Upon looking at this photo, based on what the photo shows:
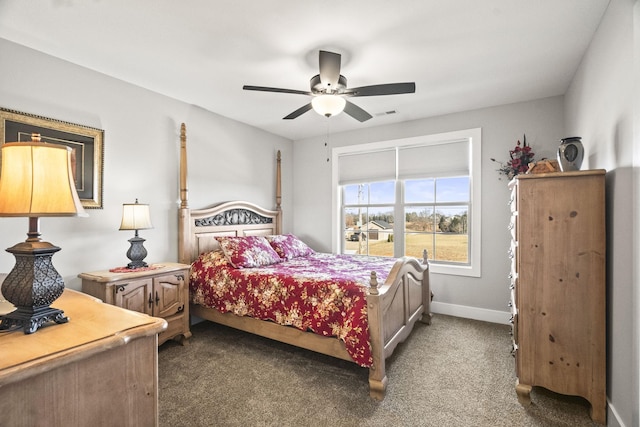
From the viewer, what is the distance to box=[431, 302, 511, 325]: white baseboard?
3.65 meters

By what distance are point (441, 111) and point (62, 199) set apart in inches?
154

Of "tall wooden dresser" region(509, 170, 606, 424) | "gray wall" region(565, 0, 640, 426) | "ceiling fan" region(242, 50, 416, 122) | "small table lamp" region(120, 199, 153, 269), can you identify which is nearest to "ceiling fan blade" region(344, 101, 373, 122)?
"ceiling fan" region(242, 50, 416, 122)

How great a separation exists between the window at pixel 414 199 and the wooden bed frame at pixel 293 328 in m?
0.69

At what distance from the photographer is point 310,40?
2330 millimetres

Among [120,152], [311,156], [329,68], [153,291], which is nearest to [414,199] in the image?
[311,156]

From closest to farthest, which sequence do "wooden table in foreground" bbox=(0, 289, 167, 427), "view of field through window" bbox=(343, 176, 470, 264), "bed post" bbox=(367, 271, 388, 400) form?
"wooden table in foreground" bbox=(0, 289, 167, 427) < "bed post" bbox=(367, 271, 388, 400) < "view of field through window" bbox=(343, 176, 470, 264)

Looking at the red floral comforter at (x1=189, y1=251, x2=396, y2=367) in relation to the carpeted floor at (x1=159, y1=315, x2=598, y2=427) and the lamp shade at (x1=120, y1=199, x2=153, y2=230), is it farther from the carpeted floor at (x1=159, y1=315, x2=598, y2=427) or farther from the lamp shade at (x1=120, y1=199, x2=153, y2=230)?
the lamp shade at (x1=120, y1=199, x2=153, y2=230)

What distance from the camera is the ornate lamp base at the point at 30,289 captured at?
1.15m

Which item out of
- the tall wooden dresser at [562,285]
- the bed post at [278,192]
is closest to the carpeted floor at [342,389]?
the tall wooden dresser at [562,285]

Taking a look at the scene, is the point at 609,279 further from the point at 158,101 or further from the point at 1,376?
the point at 158,101

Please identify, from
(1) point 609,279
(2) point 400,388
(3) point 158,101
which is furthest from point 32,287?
(1) point 609,279

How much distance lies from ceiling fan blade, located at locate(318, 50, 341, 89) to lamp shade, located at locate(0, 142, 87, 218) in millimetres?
1733

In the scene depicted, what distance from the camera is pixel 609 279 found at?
6.41 ft

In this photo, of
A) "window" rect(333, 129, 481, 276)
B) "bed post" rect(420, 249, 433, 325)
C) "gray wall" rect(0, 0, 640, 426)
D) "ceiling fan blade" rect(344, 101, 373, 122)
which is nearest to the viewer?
"gray wall" rect(0, 0, 640, 426)
